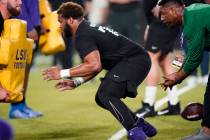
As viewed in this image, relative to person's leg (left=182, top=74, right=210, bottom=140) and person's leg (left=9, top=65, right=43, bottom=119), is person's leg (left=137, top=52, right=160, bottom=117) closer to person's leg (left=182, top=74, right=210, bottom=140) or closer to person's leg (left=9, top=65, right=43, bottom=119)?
person's leg (left=9, top=65, right=43, bottom=119)

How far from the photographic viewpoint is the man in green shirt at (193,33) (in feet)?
21.1

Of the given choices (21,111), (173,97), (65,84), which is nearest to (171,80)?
(65,84)

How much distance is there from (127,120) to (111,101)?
9.8 inches

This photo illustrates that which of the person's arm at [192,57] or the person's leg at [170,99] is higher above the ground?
the person's arm at [192,57]

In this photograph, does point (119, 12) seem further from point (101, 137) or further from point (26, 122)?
point (101, 137)

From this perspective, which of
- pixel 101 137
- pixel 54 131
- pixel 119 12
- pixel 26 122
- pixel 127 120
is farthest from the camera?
pixel 119 12

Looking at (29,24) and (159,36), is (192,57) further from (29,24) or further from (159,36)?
(29,24)

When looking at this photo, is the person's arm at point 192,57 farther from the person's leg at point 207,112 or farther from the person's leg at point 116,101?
the person's leg at point 116,101

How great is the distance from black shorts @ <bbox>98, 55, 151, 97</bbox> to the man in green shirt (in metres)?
0.61

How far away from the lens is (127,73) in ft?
23.9

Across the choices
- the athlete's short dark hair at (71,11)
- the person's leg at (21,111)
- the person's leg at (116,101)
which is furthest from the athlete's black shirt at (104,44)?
the person's leg at (21,111)

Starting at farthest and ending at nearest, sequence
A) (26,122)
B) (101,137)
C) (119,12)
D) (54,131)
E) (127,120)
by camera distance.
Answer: (119,12), (26,122), (54,131), (101,137), (127,120)

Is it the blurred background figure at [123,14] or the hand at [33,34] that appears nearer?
the hand at [33,34]

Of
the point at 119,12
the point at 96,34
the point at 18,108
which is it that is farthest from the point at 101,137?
the point at 119,12
